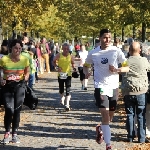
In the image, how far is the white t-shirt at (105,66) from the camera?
7879mm

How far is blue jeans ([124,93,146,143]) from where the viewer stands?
883 cm

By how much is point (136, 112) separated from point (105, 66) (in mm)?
1542

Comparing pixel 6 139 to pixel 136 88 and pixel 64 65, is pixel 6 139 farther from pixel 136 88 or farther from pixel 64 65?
pixel 64 65

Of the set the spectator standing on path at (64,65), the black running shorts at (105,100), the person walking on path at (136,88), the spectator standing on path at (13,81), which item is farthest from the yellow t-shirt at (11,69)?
the spectator standing on path at (64,65)

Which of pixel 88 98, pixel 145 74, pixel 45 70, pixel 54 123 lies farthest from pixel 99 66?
pixel 45 70

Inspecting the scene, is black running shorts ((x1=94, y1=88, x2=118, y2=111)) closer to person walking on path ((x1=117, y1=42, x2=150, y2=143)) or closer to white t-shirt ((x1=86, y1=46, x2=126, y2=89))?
white t-shirt ((x1=86, y1=46, x2=126, y2=89))

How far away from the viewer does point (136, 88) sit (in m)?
8.72

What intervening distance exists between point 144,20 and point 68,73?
818cm

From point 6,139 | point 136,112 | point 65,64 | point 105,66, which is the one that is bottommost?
point 6,139

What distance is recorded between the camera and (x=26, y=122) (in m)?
11.3

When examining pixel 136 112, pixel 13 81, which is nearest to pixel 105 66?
pixel 136 112

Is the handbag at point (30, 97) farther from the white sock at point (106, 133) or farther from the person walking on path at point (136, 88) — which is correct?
the white sock at point (106, 133)

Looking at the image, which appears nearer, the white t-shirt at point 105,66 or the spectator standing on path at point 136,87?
the white t-shirt at point 105,66

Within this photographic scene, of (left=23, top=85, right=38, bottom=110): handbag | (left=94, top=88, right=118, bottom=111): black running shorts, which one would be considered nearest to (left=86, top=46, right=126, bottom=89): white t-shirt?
(left=94, top=88, right=118, bottom=111): black running shorts
